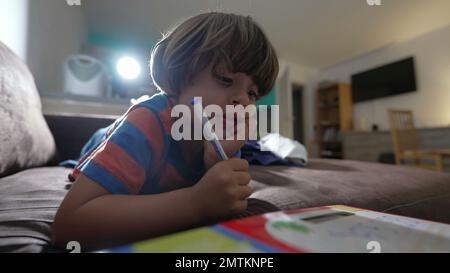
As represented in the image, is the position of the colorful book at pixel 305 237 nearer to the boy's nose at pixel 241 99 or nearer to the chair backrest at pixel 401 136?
the boy's nose at pixel 241 99

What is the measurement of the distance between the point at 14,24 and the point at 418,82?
3241 mm

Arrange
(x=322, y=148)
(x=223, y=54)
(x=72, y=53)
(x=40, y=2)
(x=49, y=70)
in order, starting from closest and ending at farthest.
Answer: (x=223, y=54) → (x=40, y=2) → (x=49, y=70) → (x=72, y=53) → (x=322, y=148)

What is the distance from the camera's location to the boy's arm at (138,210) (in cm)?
22

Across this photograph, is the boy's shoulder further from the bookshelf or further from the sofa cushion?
the bookshelf

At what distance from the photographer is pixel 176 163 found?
14.4 inches

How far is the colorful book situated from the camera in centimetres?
16

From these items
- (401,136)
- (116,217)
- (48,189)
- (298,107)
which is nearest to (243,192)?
(116,217)

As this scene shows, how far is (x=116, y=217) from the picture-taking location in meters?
0.22

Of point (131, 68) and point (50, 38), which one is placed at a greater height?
point (50, 38)

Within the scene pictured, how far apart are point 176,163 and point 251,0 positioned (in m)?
0.32

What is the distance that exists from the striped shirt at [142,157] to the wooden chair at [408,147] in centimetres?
222

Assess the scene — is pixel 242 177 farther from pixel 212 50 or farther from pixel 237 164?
pixel 212 50

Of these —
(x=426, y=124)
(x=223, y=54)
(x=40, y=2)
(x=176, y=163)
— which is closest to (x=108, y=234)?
(x=176, y=163)
